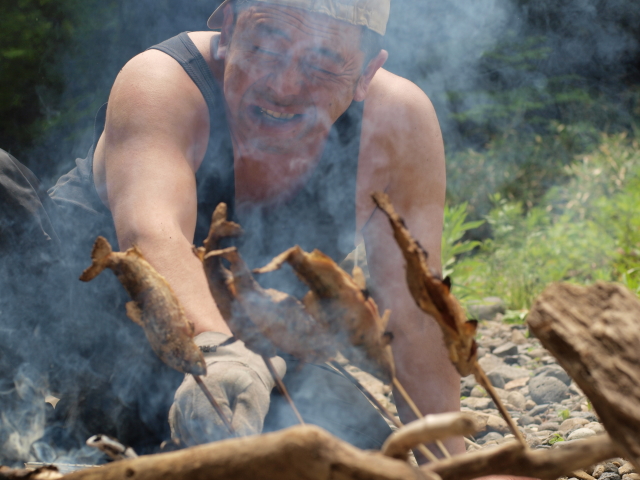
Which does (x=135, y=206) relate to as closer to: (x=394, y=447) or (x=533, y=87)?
(x=394, y=447)

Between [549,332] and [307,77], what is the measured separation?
1.53 metres

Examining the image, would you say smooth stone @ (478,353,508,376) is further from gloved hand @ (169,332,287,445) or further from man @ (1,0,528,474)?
gloved hand @ (169,332,287,445)

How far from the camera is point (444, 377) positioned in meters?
2.29

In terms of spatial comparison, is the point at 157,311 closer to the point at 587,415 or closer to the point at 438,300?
the point at 438,300

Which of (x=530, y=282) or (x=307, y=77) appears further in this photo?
(x=530, y=282)

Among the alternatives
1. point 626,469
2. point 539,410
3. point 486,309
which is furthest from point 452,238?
point 626,469

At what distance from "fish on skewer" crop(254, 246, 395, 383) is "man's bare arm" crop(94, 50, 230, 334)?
0.70 m

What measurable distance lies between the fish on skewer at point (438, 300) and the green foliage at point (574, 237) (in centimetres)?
380

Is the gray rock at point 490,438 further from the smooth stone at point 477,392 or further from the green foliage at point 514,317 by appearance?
the green foliage at point 514,317

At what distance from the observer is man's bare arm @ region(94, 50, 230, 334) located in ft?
5.82

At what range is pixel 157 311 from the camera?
3.40ft

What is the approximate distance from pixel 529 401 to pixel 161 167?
2409 millimetres

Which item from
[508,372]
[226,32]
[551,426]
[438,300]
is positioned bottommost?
[508,372]

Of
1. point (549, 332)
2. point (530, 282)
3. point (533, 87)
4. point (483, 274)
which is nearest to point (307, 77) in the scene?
point (549, 332)
